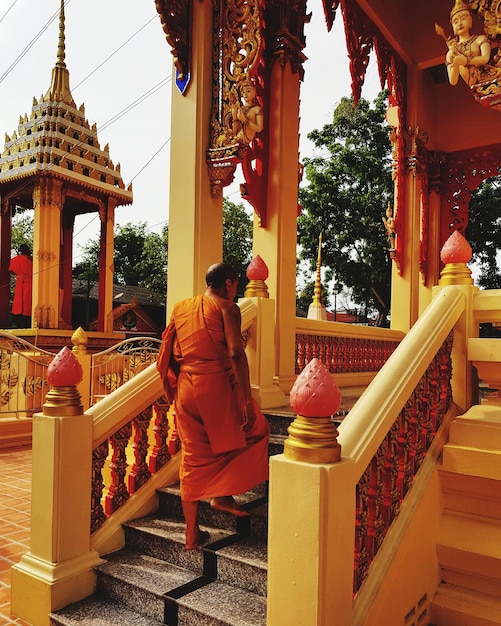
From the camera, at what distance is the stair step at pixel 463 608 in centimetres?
278

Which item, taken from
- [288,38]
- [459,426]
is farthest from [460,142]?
[459,426]

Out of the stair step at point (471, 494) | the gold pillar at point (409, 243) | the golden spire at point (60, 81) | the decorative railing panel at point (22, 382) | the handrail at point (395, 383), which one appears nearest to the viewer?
the handrail at point (395, 383)

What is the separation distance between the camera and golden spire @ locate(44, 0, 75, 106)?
42.4 feet

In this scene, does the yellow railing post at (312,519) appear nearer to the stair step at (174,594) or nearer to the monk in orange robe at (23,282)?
the stair step at (174,594)

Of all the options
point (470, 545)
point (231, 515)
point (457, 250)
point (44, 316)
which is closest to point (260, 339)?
point (231, 515)

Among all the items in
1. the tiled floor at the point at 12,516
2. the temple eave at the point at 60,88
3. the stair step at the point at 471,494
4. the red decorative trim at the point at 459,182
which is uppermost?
the temple eave at the point at 60,88

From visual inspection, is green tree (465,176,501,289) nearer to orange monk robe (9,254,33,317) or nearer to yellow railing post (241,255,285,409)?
orange monk robe (9,254,33,317)

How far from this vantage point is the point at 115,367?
9.35 m

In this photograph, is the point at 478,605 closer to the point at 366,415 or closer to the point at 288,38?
the point at 366,415

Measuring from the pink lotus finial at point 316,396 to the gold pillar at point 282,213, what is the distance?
2.97 m

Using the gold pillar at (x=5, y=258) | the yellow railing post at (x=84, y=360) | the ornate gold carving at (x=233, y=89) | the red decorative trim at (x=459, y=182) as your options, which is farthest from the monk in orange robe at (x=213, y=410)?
the gold pillar at (x=5, y=258)

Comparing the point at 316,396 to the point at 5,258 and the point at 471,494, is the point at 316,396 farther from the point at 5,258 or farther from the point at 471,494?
the point at 5,258

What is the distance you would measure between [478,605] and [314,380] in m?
1.71

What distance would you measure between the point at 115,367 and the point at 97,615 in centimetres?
659
